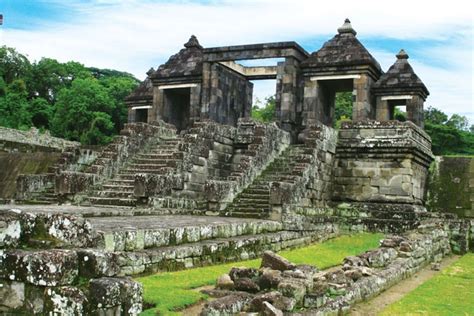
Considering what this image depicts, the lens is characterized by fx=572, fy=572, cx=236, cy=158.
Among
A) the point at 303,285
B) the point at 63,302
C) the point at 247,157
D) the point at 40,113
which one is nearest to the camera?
the point at 63,302

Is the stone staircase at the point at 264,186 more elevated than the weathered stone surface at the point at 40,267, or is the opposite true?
the stone staircase at the point at 264,186

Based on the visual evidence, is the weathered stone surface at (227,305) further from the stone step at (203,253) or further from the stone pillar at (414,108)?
the stone pillar at (414,108)

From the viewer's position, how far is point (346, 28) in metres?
21.8

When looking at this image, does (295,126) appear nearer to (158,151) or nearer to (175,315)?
(158,151)

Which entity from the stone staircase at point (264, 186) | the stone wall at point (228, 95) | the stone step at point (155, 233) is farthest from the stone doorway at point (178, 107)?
the stone step at point (155, 233)

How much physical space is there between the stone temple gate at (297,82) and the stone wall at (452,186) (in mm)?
3797

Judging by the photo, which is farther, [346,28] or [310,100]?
[346,28]

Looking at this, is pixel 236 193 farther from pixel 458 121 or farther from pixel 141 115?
pixel 458 121

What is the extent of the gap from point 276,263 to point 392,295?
5.97 ft

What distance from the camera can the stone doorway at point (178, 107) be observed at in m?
24.6

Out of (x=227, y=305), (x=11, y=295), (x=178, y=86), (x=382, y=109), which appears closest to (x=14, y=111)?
(x=178, y=86)

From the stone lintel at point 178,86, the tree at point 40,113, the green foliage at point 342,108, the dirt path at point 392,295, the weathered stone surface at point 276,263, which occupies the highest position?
the green foliage at point 342,108

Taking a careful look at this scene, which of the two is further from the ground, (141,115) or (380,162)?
(141,115)

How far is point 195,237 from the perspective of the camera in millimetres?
9148
